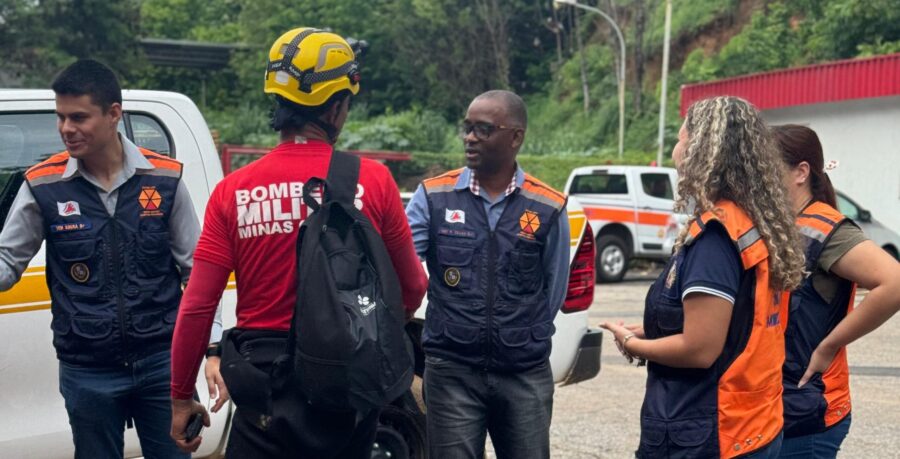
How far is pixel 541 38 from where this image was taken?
59812 millimetres

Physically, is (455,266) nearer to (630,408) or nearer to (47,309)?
(47,309)

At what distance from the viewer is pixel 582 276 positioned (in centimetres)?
549

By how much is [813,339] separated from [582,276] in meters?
1.88

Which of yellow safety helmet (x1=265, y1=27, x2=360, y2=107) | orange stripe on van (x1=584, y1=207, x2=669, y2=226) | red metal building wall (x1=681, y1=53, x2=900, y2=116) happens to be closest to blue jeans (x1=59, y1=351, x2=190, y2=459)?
yellow safety helmet (x1=265, y1=27, x2=360, y2=107)

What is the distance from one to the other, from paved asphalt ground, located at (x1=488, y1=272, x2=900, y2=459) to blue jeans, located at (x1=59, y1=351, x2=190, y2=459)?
10.5 feet

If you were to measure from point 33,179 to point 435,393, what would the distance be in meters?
1.58

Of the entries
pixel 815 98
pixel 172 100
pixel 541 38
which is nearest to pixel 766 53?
pixel 815 98

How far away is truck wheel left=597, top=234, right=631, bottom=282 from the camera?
59.5 feet

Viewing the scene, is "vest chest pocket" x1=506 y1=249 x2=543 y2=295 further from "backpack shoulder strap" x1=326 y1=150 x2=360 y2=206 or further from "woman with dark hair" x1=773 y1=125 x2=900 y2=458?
"backpack shoulder strap" x1=326 y1=150 x2=360 y2=206

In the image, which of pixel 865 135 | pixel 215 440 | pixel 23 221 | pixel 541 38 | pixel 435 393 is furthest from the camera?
pixel 541 38

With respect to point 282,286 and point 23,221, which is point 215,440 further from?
point 282,286

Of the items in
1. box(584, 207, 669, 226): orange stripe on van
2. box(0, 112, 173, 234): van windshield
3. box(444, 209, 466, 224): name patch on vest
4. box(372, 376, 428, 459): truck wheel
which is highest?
box(0, 112, 173, 234): van windshield

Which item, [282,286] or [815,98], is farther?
[815,98]

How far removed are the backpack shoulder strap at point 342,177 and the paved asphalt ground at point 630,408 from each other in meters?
3.84
